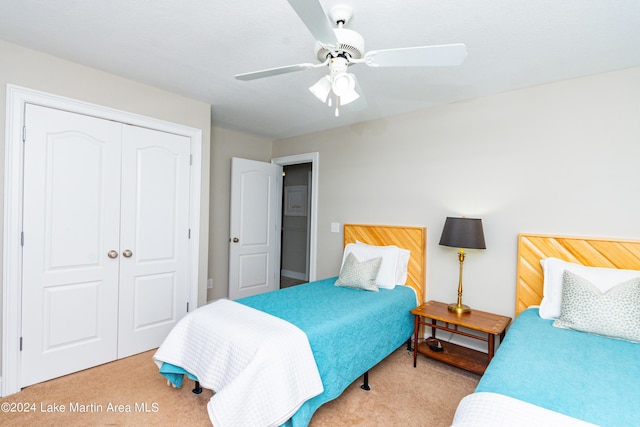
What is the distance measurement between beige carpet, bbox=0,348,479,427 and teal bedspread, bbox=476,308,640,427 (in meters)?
0.75

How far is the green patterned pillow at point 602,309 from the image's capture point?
5.91 ft

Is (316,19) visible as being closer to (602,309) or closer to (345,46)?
(345,46)

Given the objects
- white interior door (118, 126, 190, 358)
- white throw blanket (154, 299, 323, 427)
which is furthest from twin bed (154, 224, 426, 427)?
white interior door (118, 126, 190, 358)

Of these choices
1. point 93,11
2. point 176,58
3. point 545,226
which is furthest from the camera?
point 545,226

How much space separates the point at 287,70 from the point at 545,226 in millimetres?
2331

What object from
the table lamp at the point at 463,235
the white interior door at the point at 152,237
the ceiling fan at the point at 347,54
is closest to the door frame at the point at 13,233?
the white interior door at the point at 152,237

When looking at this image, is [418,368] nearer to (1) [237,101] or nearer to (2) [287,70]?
(2) [287,70]

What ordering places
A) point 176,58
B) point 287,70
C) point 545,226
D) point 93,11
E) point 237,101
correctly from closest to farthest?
1. point 287,70
2. point 93,11
3. point 176,58
4. point 545,226
5. point 237,101

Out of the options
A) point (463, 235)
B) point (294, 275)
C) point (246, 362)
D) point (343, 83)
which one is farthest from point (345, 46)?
point (294, 275)

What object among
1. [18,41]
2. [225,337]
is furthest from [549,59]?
[18,41]

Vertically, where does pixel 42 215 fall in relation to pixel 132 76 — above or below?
below

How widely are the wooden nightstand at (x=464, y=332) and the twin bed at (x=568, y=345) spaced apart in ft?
0.80

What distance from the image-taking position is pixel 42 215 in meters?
2.26

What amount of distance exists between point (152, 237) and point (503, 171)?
10.5ft
